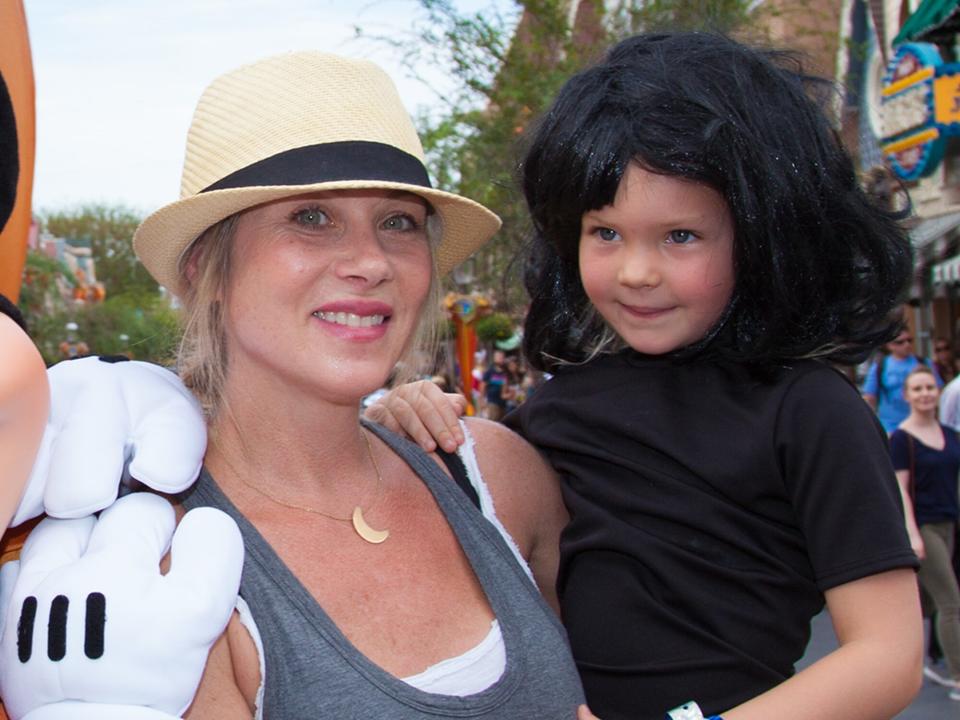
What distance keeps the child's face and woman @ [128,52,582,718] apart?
1.07 feet

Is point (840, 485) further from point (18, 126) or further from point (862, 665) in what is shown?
point (18, 126)

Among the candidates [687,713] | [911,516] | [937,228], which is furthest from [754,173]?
[937,228]

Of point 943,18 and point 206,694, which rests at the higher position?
point 943,18

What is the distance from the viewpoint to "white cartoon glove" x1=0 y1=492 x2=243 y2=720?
1350 mm

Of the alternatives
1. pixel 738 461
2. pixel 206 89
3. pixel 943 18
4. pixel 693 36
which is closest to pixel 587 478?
pixel 738 461

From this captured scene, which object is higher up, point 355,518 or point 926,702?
point 355,518

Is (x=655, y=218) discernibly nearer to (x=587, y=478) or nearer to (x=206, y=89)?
(x=587, y=478)

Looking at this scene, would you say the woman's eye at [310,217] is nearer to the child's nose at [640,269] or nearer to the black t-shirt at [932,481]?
the child's nose at [640,269]

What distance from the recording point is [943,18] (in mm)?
12266

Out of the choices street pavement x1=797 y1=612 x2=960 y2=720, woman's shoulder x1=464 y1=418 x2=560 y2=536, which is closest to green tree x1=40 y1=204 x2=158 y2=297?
street pavement x1=797 y1=612 x2=960 y2=720

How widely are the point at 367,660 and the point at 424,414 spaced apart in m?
0.65

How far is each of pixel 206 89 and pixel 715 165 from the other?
0.91 m

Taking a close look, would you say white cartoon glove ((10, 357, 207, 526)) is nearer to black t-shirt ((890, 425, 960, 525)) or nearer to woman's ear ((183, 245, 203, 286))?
woman's ear ((183, 245, 203, 286))

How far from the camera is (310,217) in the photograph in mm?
1960
